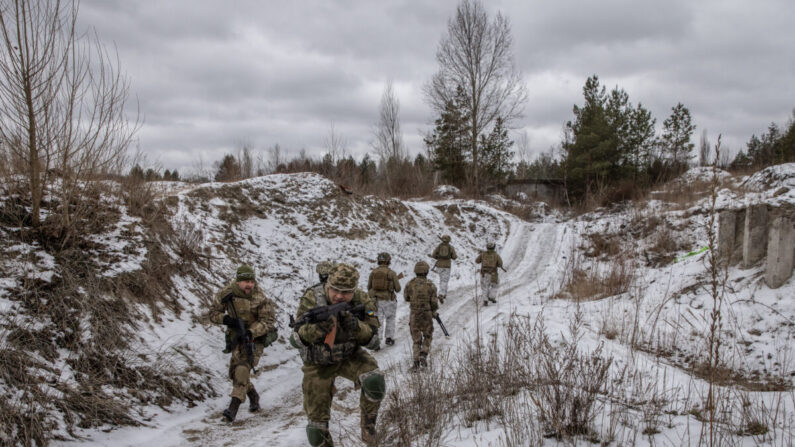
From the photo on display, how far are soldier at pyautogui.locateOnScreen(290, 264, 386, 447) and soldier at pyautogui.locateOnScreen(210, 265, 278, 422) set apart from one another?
58.0 inches

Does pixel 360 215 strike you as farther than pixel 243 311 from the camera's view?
Yes

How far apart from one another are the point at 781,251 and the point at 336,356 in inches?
286

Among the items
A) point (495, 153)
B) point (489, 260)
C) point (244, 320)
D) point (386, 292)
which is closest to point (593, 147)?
point (495, 153)

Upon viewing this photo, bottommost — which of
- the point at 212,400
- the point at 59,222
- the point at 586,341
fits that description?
the point at 212,400

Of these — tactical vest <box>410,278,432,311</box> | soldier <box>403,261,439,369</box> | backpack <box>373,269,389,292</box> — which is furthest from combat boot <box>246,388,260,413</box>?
backpack <box>373,269,389,292</box>

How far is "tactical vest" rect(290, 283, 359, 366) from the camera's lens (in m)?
3.60

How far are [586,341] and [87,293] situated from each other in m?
7.13

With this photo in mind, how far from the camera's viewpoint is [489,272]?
35.7 feet

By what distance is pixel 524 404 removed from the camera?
3.35m

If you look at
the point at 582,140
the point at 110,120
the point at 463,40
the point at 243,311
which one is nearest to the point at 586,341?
the point at 243,311

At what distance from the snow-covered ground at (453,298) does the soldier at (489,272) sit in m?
0.38

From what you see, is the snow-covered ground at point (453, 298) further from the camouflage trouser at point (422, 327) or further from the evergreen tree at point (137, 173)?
the evergreen tree at point (137, 173)

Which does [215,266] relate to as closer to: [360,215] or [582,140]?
[360,215]

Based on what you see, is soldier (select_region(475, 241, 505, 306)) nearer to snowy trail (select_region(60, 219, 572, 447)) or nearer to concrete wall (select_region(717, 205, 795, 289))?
snowy trail (select_region(60, 219, 572, 447))
